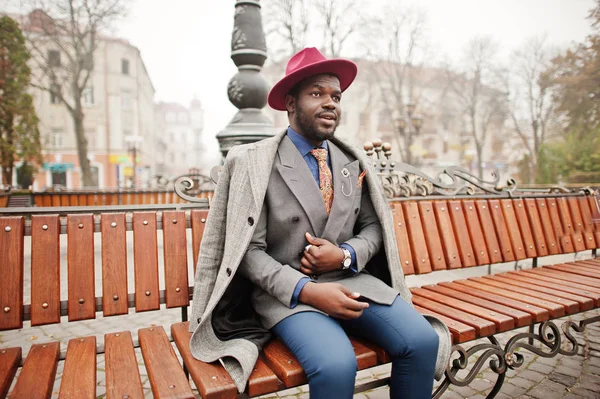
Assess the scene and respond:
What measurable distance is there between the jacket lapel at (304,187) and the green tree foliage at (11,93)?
1984 centimetres

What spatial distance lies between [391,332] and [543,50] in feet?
125

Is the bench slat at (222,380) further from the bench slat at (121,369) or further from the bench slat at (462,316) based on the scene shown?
the bench slat at (462,316)

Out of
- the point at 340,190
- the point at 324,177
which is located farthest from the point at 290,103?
the point at 340,190

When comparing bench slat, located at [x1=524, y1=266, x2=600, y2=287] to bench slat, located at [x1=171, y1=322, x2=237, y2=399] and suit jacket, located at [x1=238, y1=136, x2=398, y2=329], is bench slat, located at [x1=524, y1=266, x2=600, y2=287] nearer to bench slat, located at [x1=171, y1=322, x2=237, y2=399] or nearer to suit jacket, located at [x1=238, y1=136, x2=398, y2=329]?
suit jacket, located at [x1=238, y1=136, x2=398, y2=329]

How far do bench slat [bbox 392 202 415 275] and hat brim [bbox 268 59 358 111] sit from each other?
1.12m

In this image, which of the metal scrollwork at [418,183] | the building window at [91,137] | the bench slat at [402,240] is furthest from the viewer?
the building window at [91,137]

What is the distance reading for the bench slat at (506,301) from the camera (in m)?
2.59

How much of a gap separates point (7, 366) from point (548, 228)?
13.5ft

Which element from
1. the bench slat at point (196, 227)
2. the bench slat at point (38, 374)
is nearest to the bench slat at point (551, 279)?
the bench slat at point (196, 227)

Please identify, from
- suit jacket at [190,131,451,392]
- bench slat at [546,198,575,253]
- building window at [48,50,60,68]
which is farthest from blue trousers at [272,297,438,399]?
building window at [48,50,60,68]

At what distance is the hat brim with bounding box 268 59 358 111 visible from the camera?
2291 mm

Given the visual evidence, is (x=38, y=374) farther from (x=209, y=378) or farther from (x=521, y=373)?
(x=521, y=373)

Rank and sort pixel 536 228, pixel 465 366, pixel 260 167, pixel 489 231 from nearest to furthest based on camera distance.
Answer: pixel 260 167 → pixel 465 366 → pixel 489 231 → pixel 536 228

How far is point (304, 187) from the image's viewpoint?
2256 millimetres
